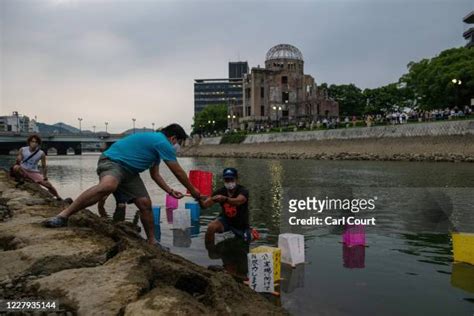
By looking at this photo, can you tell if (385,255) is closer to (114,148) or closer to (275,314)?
(275,314)

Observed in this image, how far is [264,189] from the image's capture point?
20.2 metres

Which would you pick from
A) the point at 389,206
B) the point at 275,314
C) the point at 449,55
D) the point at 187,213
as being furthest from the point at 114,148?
the point at 449,55

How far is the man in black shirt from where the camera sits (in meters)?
7.79

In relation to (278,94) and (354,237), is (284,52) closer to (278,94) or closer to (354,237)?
(278,94)

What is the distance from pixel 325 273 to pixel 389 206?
809 centimetres

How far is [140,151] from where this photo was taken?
6.44 m

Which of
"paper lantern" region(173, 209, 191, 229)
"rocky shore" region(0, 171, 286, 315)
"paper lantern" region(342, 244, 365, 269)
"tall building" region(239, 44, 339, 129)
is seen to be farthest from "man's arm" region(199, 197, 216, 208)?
"tall building" region(239, 44, 339, 129)

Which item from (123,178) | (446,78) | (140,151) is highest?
(446,78)

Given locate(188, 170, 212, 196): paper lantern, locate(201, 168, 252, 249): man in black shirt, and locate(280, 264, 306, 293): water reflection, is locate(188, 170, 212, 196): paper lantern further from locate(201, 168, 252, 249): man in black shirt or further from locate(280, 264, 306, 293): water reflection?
locate(280, 264, 306, 293): water reflection

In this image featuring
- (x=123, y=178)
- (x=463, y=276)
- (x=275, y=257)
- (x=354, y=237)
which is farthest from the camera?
(x=354, y=237)

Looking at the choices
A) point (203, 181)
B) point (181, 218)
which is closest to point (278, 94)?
point (203, 181)

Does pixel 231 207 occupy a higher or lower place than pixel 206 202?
lower

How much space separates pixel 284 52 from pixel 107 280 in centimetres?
10405

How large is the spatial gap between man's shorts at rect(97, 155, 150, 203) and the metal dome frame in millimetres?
100213
